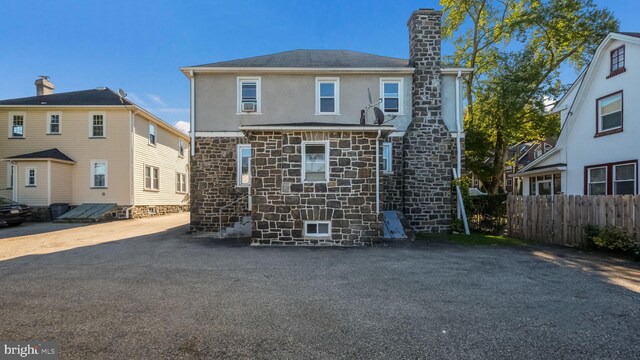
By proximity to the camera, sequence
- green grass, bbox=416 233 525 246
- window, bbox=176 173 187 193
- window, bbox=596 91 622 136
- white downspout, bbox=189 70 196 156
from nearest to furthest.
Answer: green grass, bbox=416 233 525 246 → window, bbox=596 91 622 136 → white downspout, bbox=189 70 196 156 → window, bbox=176 173 187 193

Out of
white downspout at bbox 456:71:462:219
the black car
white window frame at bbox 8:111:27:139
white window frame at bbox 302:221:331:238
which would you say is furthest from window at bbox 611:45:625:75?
white window frame at bbox 8:111:27:139

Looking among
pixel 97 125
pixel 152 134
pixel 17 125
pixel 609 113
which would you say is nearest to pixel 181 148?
pixel 152 134

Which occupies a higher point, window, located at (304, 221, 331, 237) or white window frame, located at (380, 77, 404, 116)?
white window frame, located at (380, 77, 404, 116)

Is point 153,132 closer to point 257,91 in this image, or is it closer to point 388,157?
point 257,91

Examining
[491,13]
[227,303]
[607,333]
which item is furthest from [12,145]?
[491,13]

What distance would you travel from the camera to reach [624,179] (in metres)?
12.8

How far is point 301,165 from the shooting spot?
10.5 meters

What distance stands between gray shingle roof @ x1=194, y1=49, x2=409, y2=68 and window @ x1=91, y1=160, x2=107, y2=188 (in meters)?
10.8

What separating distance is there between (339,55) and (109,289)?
47.8 feet

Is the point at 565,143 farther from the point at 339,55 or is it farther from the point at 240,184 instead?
the point at 240,184

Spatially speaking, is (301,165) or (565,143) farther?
(565,143)

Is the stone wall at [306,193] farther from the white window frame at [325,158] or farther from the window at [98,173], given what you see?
the window at [98,173]

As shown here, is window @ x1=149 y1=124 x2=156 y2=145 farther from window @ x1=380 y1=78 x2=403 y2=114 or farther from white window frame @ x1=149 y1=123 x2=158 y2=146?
window @ x1=380 y1=78 x2=403 y2=114

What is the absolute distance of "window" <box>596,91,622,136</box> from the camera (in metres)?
13.2
